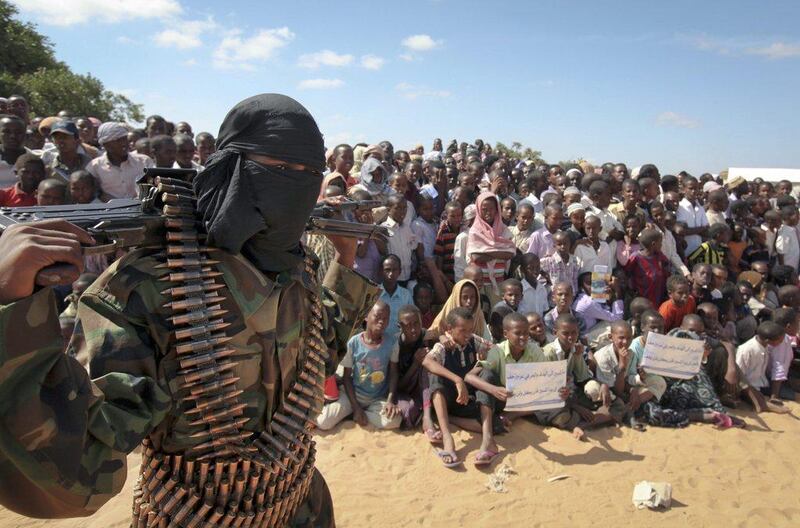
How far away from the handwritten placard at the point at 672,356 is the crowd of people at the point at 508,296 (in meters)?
0.15

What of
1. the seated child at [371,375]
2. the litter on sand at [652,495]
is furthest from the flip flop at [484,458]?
the litter on sand at [652,495]

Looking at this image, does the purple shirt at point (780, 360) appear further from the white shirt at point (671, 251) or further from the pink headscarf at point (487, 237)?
the pink headscarf at point (487, 237)

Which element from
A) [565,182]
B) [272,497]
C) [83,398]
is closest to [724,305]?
[565,182]

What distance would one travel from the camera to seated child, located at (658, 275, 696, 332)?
258 inches

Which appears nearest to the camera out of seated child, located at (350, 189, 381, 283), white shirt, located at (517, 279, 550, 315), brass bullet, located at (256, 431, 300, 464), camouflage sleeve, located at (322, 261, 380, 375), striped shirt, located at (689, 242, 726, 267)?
brass bullet, located at (256, 431, 300, 464)

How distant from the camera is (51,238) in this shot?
104cm

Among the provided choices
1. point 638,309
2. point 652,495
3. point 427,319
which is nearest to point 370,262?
point 427,319

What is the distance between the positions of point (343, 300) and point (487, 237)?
4.45 m

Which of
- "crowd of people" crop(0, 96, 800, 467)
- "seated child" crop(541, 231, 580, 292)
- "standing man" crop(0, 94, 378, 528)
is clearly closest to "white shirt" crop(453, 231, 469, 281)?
"crowd of people" crop(0, 96, 800, 467)

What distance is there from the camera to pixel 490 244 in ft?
21.1

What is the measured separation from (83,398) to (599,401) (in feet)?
18.1

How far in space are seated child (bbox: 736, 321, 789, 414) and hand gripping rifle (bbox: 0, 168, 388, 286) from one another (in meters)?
6.82

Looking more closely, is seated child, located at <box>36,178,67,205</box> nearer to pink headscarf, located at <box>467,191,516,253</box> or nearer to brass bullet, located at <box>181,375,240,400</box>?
pink headscarf, located at <box>467,191,516,253</box>

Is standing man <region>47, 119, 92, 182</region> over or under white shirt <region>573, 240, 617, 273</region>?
over
